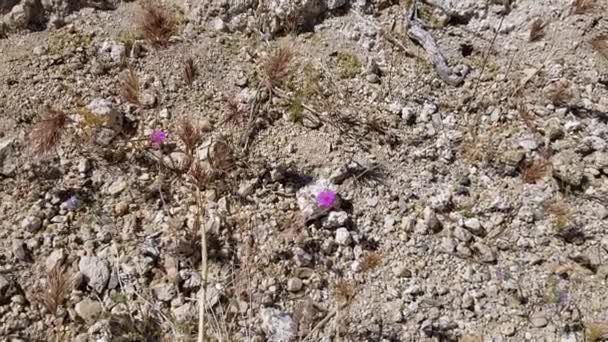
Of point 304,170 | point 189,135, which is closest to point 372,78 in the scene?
point 304,170

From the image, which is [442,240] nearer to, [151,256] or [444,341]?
[444,341]

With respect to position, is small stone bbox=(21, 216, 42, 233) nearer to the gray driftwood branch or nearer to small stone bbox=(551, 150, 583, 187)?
the gray driftwood branch

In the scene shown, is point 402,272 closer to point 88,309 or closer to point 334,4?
point 88,309

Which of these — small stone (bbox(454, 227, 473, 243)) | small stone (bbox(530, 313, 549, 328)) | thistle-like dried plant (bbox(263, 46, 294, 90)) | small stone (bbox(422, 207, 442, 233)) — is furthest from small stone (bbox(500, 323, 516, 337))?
thistle-like dried plant (bbox(263, 46, 294, 90))

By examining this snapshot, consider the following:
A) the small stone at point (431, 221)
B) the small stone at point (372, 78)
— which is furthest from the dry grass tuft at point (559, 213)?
the small stone at point (372, 78)

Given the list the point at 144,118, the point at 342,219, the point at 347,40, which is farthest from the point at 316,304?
the point at 347,40

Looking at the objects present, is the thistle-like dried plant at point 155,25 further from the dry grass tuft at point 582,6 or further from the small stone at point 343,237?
the dry grass tuft at point 582,6

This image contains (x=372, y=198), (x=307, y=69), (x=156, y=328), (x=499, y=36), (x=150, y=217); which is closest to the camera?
(x=156, y=328)
